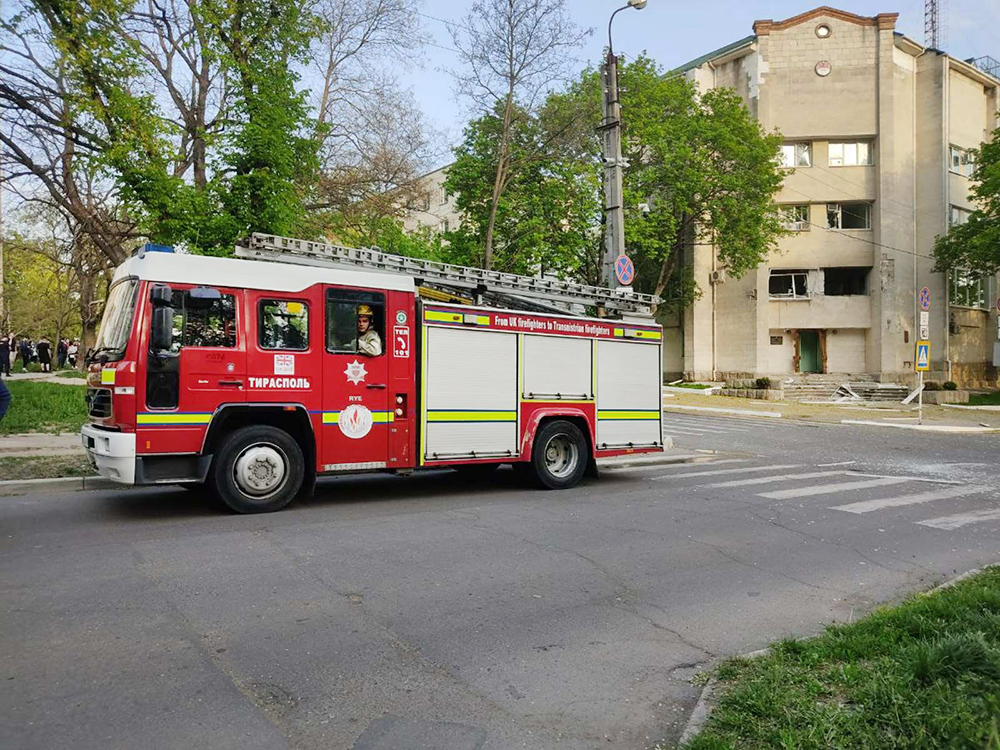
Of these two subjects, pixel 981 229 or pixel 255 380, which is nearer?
pixel 255 380

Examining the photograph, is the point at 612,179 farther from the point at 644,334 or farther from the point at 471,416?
the point at 471,416

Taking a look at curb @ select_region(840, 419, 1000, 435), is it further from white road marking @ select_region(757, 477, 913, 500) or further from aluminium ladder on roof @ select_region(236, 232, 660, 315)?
aluminium ladder on roof @ select_region(236, 232, 660, 315)

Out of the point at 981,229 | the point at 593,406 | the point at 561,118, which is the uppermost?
the point at 561,118

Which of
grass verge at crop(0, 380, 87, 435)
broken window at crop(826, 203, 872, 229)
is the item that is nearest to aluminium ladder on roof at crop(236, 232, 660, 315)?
grass verge at crop(0, 380, 87, 435)

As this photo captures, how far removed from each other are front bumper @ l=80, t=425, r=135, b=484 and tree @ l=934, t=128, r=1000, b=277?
34.3m

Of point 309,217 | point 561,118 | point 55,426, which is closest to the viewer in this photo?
point 55,426

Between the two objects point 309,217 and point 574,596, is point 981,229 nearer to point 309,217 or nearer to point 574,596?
point 309,217

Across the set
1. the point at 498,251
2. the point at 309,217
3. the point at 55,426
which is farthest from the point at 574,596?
the point at 498,251

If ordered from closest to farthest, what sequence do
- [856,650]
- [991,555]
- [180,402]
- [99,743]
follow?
[99,743], [856,650], [991,555], [180,402]

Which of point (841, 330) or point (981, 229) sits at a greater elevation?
point (981, 229)

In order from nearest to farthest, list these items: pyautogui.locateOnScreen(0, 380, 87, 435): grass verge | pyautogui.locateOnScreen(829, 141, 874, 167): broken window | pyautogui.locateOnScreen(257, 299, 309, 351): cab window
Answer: pyautogui.locateOnScreen(257, 299, 309, 351): cab window → pyautogui.locateOnScreen(0, 380, 87, 435): grass verge → pyautogui.locateOnScreen(829, 141, 874, 167): broken window

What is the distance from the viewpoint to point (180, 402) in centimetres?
780

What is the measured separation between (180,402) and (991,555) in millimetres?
8302

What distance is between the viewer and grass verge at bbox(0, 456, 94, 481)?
33.5ft
